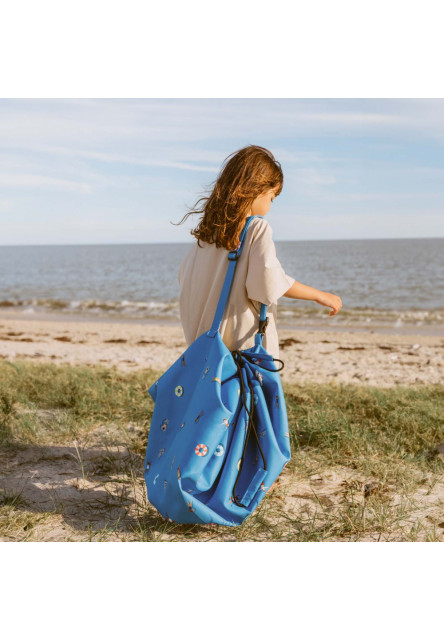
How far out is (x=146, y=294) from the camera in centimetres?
2380

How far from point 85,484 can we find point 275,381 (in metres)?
1.42

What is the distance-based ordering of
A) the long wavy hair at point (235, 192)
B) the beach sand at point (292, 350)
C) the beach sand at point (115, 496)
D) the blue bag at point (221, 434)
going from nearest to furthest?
the blue bag at point (221, 434)
the long wavy hair at point (235, 192)
the beach sand at point (115, 496)
the beach sand at point (292, 350)

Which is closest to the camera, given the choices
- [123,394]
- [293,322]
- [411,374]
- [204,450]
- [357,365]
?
[204,450]

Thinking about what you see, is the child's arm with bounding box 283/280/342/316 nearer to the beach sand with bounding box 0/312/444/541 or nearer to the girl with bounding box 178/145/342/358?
the girl with bounding box 178/145/342/358

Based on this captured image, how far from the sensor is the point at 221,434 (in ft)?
8.27

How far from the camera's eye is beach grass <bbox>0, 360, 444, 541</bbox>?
2785mm

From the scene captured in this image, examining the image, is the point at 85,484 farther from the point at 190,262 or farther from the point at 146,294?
the point at 146,294

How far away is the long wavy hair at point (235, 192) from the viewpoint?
8.58 ft

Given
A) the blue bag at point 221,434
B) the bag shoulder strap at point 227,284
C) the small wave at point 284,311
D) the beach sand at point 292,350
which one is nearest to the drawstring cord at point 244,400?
the blue bag at point 221,434

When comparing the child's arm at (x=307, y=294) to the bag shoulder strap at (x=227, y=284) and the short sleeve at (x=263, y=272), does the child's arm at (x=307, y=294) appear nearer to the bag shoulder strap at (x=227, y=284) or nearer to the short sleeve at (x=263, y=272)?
the short sleeve at (x=263, y=272)

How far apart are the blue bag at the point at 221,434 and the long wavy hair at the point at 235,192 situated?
2.4 inches

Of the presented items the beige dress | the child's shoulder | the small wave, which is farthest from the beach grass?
the small wave

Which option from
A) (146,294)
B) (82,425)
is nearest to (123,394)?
(82,425)

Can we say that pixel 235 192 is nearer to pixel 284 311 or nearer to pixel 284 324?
pixel 284 324
